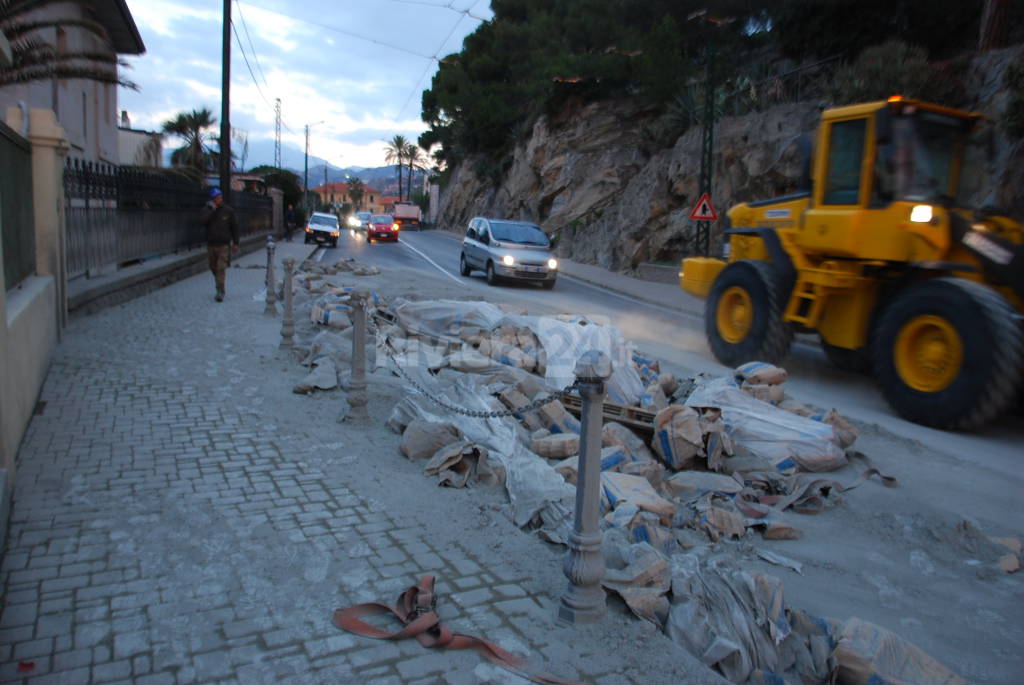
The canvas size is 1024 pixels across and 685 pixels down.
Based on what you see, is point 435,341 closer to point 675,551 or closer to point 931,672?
point 675,551

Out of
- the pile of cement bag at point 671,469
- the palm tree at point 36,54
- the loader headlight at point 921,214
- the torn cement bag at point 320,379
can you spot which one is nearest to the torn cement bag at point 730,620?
the pile of cement bag at point 671,469

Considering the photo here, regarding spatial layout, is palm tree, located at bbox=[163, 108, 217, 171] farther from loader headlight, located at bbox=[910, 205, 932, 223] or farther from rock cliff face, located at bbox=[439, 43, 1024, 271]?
loader headlight, located at bbox=[910, 205, 932, 223]

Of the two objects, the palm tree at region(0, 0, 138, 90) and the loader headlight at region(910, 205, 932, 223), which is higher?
the palm tree at region(0, 0, 138, 90)

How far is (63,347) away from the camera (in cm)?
861

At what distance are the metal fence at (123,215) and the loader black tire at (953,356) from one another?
10.3m

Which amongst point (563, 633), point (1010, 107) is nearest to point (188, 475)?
point (563, 633)

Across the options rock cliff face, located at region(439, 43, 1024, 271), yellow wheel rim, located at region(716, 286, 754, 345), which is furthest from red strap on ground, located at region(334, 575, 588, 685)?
rock cliff face, located at region(439, 43, 1024, 271)

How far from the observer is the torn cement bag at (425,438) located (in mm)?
5672

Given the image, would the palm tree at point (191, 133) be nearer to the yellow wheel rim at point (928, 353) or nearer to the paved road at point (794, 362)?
the paved road at point (794, 362)

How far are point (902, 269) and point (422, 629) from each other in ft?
23.6

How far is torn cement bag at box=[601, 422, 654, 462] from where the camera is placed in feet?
20.2

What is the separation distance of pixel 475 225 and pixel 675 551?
1954 cm

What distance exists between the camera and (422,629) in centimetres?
330

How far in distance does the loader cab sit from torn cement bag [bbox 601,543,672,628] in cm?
567
